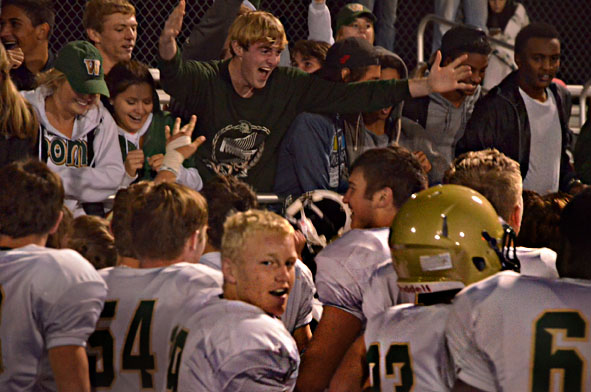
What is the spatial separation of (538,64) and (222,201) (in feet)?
11.4

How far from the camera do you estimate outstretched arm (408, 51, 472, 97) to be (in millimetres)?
5758

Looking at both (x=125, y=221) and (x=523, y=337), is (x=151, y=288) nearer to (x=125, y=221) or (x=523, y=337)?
(x=125, y=221)

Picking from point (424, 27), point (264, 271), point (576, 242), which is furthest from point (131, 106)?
point (424, 27)

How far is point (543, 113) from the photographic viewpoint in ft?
22.4

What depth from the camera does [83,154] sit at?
5.62 meters

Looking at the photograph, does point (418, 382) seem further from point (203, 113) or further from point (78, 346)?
point (203, 113)

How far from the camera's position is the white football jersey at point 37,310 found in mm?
3449

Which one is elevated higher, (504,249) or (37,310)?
(504,249)

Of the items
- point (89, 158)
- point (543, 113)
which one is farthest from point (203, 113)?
point (543, 113)

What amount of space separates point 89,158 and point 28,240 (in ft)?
6.86

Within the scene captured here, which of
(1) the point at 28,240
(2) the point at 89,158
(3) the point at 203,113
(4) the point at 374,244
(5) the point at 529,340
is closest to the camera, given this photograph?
(5) the point at 529,340

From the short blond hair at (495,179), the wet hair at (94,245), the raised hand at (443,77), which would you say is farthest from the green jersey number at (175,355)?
the raised hand at (443,77)

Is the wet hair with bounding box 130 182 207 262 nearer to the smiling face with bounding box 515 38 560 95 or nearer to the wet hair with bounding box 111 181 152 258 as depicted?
the wet hair with bounding box 111 181 152 258

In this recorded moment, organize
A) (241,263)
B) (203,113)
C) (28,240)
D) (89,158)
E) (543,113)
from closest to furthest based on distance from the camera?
(241,263), (28,240), (89,158), (203,113), (543,113)
